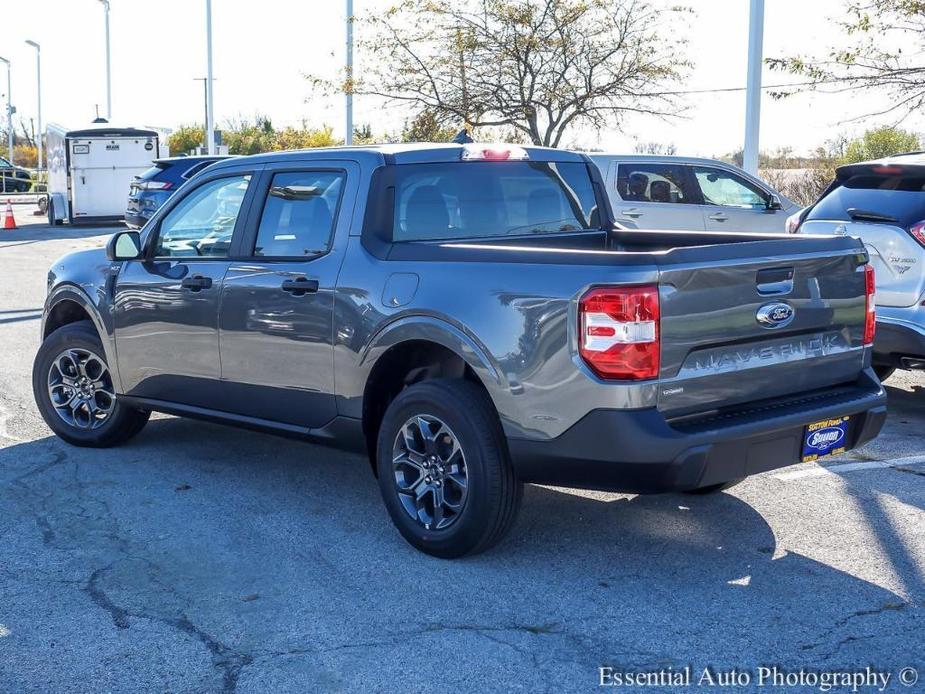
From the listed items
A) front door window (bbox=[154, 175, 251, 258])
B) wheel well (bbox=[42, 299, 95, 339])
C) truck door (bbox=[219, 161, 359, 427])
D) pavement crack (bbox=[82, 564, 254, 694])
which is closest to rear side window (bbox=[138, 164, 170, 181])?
wheel well (bbox=[42, 299, 95, 339])

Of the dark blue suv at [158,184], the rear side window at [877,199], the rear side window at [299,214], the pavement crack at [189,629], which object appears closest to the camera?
the pavement crack at [189,629]

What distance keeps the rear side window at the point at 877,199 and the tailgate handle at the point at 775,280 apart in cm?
326

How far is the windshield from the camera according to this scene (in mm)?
5699

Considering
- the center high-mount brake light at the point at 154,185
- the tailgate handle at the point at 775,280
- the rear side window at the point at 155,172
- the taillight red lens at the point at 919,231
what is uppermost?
the rear side window at the point at 155,172

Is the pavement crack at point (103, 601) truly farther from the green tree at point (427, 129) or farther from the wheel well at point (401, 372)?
the green tree at point (427, 129)

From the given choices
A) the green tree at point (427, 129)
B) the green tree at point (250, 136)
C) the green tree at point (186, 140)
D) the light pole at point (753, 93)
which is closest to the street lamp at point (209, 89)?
the green tree at point (250, 136)

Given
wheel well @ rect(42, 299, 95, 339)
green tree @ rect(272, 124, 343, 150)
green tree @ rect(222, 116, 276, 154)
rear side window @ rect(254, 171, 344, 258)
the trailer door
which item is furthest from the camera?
green tree @ rect(222, 116, 276, 154)

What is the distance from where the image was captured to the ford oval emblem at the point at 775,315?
192 inches

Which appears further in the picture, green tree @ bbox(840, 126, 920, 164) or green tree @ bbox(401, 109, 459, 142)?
green tree @ bbox(840, 126, 920, 164)

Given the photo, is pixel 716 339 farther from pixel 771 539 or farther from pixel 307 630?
pixel 307 630

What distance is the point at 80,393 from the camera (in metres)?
7.27

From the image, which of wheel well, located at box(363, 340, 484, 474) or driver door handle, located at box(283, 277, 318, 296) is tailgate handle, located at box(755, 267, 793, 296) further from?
driver door handle, located at box(283, 277, 318, 296)

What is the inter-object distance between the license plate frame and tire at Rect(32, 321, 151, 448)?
406cm

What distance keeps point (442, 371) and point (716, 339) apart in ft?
4.54
